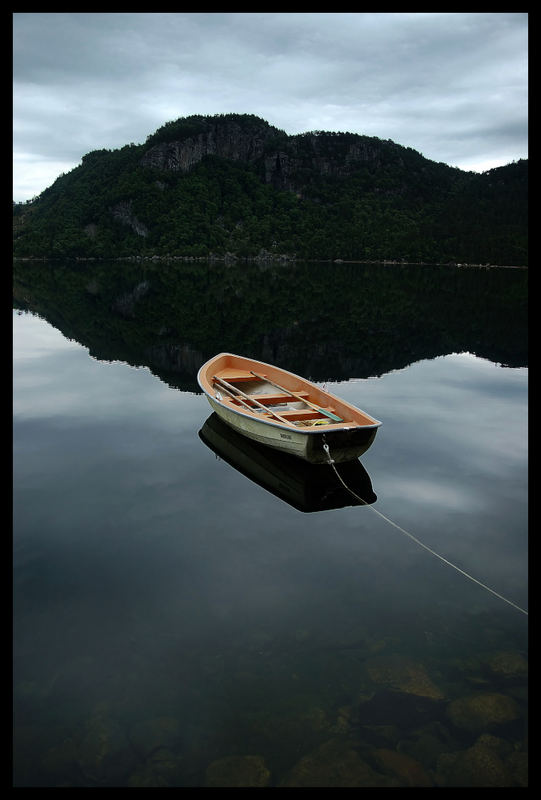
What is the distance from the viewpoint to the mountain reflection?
2644cm

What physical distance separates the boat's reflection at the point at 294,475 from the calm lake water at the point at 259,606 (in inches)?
2.7

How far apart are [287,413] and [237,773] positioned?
29.5 feet

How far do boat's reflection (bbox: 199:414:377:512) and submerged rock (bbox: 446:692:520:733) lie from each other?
5.19 meters

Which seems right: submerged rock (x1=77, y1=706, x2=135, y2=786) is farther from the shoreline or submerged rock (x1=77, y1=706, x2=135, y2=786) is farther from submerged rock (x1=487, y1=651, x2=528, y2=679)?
the shoreline

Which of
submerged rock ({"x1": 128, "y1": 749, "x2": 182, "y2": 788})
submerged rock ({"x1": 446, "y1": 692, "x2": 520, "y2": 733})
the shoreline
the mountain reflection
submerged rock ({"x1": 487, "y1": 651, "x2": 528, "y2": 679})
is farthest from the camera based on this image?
the shoreline

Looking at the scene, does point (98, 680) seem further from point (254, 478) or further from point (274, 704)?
point (254, 478)

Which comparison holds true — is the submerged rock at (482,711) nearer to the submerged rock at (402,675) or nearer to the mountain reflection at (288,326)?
the submerged rock at (402,675)

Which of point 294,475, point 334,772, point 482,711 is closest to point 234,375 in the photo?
point 294,475

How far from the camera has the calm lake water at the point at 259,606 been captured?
218 inches

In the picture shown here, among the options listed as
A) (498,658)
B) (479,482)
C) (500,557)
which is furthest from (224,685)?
(479,482)

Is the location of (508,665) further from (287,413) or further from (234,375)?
(234,375)

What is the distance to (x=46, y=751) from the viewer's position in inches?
217

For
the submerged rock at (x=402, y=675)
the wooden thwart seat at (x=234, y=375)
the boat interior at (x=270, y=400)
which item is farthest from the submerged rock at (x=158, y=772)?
the wooden thwart seat at (x=234, y=375)

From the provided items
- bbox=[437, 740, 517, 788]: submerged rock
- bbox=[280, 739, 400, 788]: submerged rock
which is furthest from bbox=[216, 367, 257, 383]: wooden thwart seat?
bbox=[437, 740, 517, 788]: submerged rock
